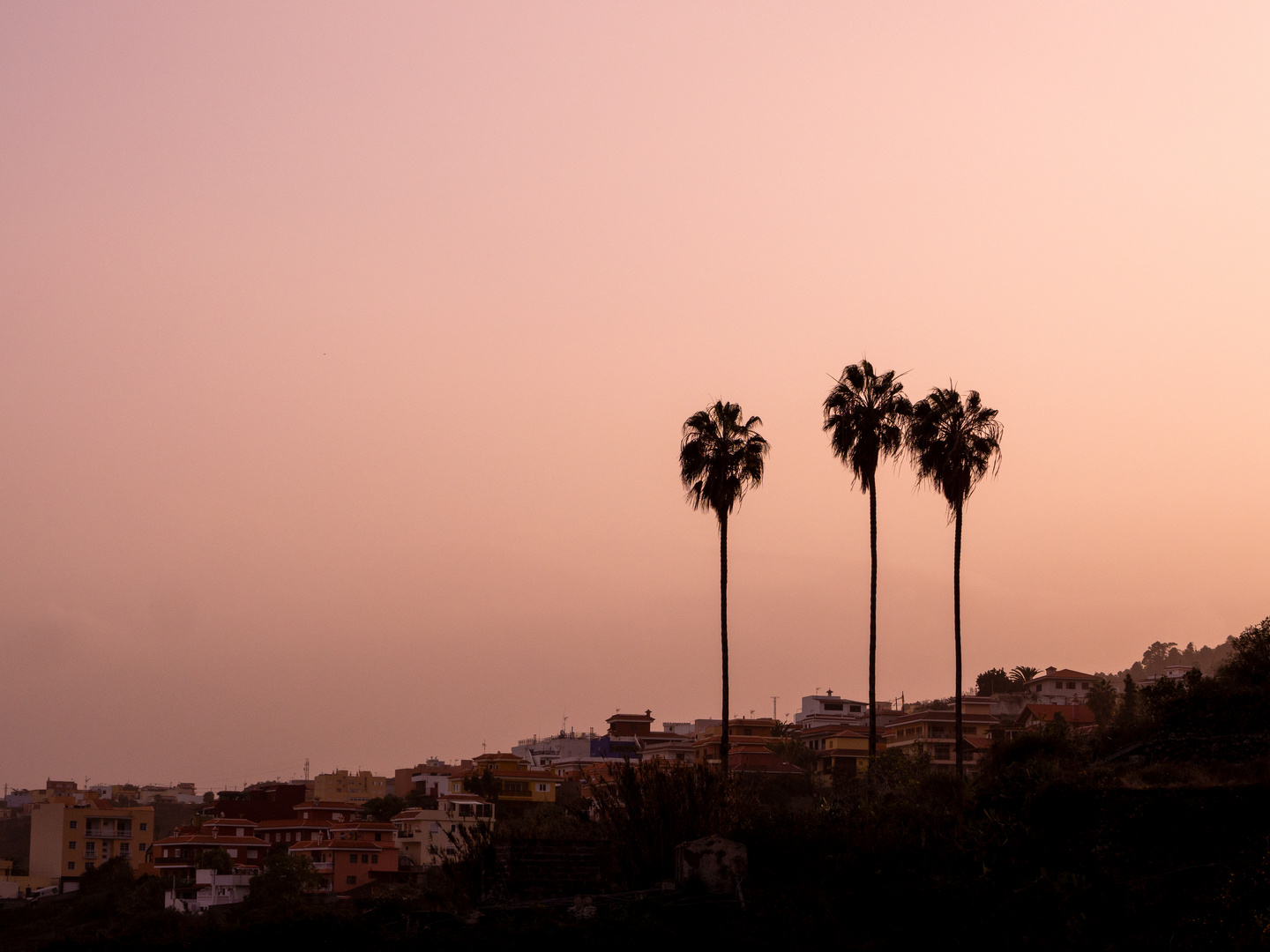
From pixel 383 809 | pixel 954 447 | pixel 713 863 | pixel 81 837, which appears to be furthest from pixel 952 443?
pixel 81 837

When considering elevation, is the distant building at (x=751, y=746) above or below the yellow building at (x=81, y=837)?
above

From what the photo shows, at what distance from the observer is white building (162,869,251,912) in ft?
239

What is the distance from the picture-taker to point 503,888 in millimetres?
26828

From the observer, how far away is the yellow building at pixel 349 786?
140m

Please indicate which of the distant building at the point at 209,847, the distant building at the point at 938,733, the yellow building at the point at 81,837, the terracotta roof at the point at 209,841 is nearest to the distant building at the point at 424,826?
the distant building at the point at 209,847

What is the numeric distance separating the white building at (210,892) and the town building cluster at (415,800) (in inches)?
4.0

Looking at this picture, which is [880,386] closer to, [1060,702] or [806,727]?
[806,727]

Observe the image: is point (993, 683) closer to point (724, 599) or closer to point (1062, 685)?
point (1062, 685)

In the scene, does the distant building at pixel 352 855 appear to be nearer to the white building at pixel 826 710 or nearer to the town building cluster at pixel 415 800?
the town building cluster at pixel 415 800

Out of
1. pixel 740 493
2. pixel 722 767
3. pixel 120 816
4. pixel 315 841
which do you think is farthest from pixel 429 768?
pixel 722 767

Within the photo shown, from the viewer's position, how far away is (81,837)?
107 m

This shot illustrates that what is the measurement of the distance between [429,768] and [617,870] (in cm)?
10774

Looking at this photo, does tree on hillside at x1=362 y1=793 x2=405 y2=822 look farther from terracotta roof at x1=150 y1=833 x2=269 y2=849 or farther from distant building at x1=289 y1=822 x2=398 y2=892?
distant building at x1=289 y1=822 x2=398 y2=892

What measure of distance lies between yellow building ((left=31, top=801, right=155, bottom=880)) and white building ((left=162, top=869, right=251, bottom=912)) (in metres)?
32.5
